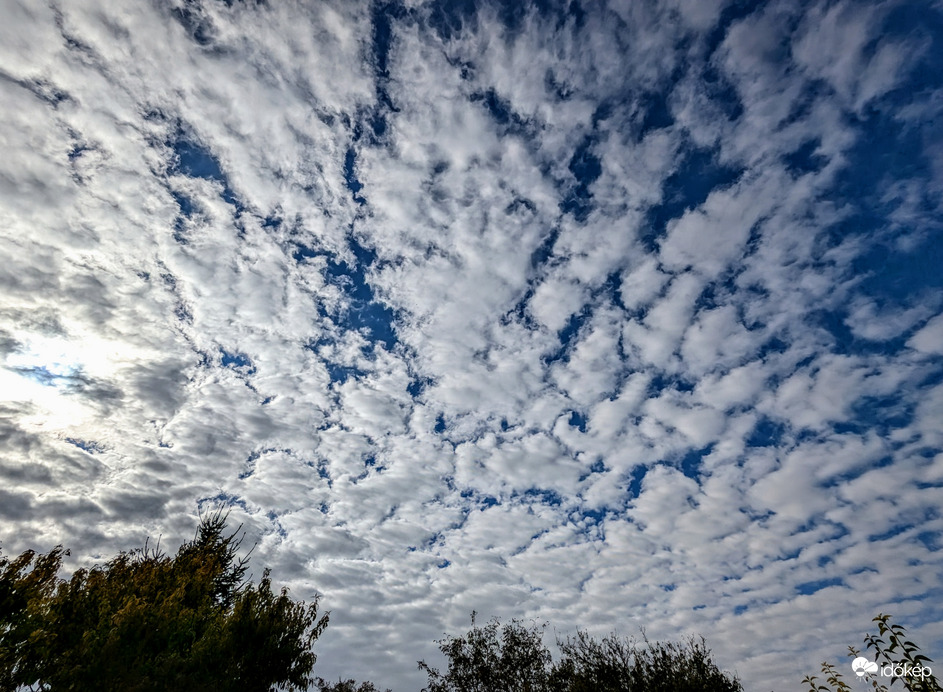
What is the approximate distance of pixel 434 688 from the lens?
3944 cm

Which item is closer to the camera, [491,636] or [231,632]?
[231,632]

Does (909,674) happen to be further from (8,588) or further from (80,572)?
(80,572)

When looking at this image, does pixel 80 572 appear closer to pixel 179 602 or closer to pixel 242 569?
pixel 179 602

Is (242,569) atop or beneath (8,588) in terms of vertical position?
atop

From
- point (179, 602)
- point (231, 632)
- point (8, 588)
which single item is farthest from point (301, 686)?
point (8, 588)

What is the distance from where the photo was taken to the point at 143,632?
53.6ft

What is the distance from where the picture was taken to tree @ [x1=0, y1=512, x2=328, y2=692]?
1464 cm

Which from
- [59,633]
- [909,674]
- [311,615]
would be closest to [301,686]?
[311,615]

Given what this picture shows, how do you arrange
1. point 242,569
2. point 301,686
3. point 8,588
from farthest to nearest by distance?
→ 1. point 242,569
2. point 301,686
3. point 8,588

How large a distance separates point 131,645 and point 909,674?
2061cm

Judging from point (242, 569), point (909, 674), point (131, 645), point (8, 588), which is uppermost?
point (242, 569)

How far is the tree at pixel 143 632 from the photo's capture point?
14.6 m

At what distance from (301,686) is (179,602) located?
6.83 metres

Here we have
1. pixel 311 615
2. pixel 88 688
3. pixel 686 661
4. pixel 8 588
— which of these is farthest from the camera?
pixel 686 661
